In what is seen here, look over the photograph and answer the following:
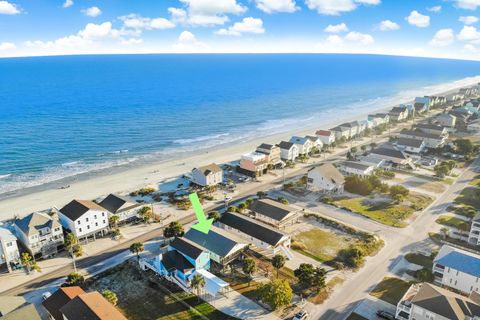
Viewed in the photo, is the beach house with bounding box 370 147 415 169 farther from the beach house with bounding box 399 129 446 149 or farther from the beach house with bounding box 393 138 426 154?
the beach house with bounding box 399 129 446 149

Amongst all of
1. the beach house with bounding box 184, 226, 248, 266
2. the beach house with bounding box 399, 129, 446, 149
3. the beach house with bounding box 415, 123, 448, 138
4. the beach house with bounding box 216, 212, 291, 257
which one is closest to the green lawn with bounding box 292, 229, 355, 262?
the beach house with bounding box 216, 212, 291, 257

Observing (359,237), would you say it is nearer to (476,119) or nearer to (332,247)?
(332,247)

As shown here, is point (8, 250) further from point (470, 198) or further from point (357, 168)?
point (470, 198)

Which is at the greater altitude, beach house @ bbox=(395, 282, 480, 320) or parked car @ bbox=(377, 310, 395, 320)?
beach house @ bbox=(395, 282, 480, 320)

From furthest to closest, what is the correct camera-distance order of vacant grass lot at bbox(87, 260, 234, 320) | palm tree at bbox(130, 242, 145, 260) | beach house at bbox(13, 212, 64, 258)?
1. beach house at bbox(13, 212, 64, 258)
2. palm tree at bbox(130, 242, 145, 260)
3. vacant grass lot at bbox(87, 260, 234, 320)

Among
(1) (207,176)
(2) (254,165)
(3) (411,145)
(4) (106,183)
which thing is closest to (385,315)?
(1) (207,176)

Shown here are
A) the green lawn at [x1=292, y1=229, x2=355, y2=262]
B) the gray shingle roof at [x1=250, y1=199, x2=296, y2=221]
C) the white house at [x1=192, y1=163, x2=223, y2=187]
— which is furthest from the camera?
the white house at [x1=192, y1=163, x2=223, y2=187]
